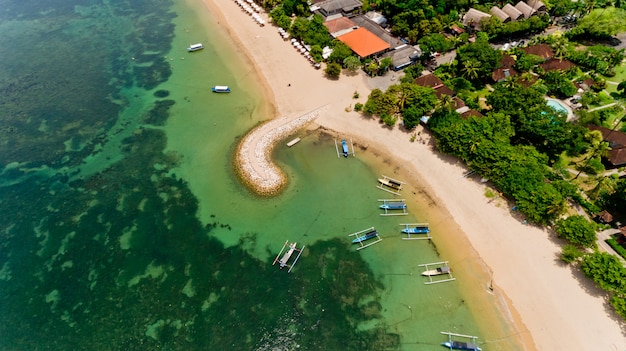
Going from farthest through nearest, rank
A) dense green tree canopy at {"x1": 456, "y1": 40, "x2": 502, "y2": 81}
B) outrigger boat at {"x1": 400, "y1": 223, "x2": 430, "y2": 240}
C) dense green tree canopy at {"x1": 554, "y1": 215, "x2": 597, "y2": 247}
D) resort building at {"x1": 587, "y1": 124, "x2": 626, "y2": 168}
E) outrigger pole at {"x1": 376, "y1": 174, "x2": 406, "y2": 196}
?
dense green tree canopy at {"x1": 456, "y1": 40, "x2": 502, "y2": 81}, outrigger pole at {"x1": 376, "y1": 174, "x2": 406, "y2": 196}, resort building at {"x1": 587, "y1": 124, "x2": 626, "y2": 168}, outrigger boat at {"x1": 400, "y1": 223, "x2": 430, "y2": 240}, dense green tree canopy at {"x1": 554, "y1": 215, "x2": 597, "y2": 247}

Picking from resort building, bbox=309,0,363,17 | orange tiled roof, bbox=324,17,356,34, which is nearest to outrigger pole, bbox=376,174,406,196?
orange tiled roof, bbox=324,17,356,34

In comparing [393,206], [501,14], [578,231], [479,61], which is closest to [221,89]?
[393,206]

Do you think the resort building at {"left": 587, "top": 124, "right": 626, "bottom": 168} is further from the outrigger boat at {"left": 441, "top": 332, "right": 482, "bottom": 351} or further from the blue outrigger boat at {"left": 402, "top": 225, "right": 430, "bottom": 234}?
the outrigger boat at {"left": 441, "top": 332, "right": 482, "bottom": 351}

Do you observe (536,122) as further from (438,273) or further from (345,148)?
(345,148)

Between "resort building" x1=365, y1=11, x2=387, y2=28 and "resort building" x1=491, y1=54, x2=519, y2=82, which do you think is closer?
"resort building" x1=491, y1=54, x2=519, y2=82

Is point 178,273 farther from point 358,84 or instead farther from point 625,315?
point 625,315

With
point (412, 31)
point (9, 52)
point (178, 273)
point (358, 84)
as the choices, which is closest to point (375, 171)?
point (358, 84)
